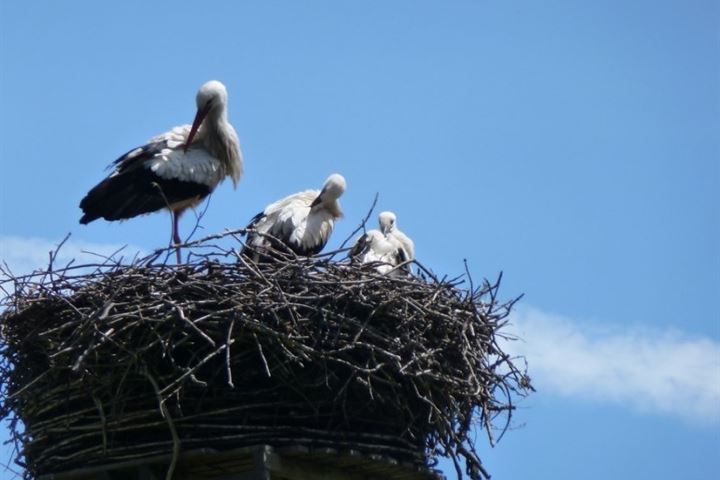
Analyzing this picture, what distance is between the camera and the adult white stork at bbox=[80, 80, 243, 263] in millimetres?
8312

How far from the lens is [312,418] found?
6.14 metres

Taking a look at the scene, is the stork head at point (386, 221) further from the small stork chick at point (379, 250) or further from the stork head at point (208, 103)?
the stork head at point (208, 103)

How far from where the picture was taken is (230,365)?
614 cm

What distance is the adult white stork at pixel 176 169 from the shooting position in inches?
327

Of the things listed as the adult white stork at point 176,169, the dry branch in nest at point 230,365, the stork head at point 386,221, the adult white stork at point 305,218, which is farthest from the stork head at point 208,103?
the dry branch in nest at point 230,365

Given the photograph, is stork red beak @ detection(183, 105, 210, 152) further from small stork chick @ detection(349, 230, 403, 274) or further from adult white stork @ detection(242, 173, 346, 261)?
small stork chick @ detection(349, 230, 403, 274)

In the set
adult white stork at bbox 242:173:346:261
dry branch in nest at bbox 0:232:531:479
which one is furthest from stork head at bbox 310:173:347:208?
dry branch in nest at bbox 0:232:531:479

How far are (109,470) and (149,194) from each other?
2.65m

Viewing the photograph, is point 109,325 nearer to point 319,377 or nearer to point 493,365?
point 319,377

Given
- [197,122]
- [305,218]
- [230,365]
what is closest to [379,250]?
[305,218]

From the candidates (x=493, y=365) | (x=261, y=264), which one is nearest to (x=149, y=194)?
(x=261, y=264)

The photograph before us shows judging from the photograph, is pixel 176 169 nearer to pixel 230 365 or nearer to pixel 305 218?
pixel 305 218

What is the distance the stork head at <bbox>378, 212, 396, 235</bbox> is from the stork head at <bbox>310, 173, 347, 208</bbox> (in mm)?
331

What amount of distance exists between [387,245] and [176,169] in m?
1.23
